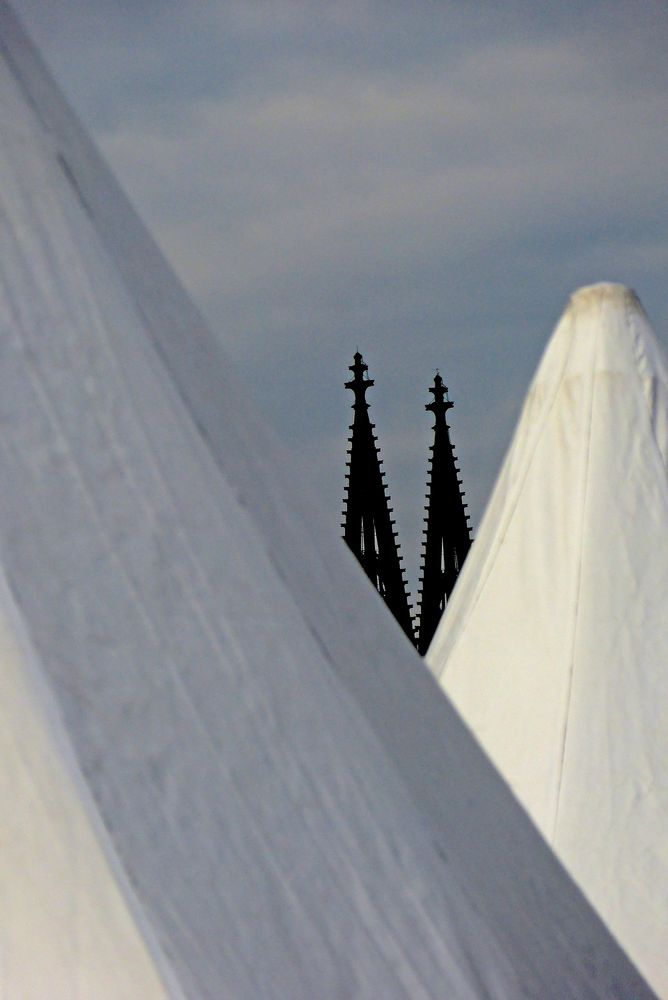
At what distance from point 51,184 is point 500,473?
19.0 ft

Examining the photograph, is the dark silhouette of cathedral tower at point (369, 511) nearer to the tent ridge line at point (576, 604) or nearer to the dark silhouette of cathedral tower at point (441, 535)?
the dark silhouette of cathedral tower at point (441, 535)

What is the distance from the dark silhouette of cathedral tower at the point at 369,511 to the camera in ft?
74.4

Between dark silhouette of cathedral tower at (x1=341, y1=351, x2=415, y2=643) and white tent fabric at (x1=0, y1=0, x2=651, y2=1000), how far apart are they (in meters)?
18.1

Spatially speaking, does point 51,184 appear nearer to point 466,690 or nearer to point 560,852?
point 560,852

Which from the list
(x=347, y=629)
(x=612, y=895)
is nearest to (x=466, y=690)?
(x=612, y=895)

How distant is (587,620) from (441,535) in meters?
15.2

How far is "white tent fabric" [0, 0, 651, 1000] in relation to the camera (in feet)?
10.7

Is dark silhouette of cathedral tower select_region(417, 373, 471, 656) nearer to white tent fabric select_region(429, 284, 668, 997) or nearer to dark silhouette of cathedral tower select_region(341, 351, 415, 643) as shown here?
dark silhouette of cathedral tower select_region(341, 351, 415, 643)

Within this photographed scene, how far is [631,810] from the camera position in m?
7.29

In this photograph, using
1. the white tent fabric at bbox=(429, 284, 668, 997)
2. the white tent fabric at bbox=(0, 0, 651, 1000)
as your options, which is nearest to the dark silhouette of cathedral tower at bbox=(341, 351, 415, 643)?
the white tent fabric at bbox=(429, 284, 668, 997)

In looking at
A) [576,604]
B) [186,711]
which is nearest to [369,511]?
[576,604]

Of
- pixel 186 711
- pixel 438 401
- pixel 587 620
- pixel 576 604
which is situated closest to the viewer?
pixel 186 711

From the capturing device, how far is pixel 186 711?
3.52 meters

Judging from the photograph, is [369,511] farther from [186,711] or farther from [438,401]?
[186,711]
